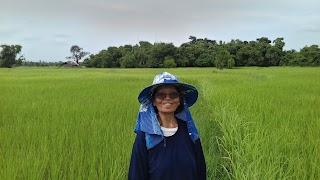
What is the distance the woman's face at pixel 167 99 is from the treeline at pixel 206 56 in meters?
32.7

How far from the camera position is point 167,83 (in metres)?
1.82

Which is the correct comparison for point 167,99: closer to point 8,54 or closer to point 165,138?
point 165,138

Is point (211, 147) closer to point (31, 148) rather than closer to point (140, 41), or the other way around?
point (31, 148)

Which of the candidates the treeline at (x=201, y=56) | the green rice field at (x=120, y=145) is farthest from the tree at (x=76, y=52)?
the green rice field at (x=120, y=145)

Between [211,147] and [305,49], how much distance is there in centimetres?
3627

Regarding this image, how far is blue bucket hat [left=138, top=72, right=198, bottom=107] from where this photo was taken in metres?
1.81

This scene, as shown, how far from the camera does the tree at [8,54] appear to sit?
42.5 metres

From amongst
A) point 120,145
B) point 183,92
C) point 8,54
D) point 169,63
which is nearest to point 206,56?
point 169,63

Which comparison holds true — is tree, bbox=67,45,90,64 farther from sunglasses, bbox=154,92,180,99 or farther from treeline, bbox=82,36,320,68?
sunglasses, bbox=154,92,180,99

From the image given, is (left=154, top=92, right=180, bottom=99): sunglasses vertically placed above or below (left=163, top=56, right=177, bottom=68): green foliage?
above

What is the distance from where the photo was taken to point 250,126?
3.50 meters

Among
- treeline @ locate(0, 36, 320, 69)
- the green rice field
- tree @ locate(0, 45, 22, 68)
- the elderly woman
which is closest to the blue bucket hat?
the elderly woman

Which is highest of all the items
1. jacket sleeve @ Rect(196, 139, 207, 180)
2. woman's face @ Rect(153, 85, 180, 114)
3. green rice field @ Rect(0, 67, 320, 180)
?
woman's face @ Rect(153, 85, 180, 114)

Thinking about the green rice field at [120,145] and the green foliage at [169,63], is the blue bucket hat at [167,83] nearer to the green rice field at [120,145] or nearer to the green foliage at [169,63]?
the green rice field at [120,145]
